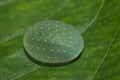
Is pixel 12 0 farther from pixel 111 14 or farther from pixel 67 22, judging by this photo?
pixel 111 14

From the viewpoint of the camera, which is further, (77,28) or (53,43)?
(77,28)

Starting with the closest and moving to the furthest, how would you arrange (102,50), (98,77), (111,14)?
(98,77) < (102,50) < (111,14)

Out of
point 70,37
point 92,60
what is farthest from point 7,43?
point 92,60
